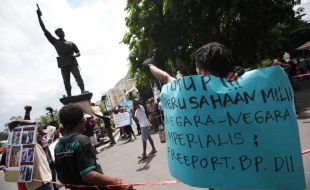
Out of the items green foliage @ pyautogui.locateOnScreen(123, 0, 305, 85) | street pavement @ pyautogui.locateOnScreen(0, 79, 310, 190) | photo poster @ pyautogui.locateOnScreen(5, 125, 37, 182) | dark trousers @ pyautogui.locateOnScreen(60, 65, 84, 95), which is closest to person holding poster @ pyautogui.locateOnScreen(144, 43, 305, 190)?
street pavement @ pyautogui.locateOnScreen(0, 79, 310, 190)

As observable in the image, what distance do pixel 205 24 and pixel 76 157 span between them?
52.0 feet

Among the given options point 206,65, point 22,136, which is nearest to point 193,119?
point 206,65

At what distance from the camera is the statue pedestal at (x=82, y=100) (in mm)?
14789

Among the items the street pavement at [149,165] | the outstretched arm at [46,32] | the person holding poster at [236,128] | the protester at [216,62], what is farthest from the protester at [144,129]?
the protester at [216,62]

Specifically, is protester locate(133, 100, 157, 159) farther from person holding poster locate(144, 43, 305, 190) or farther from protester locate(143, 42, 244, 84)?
protester locate(143, 42, 244, 84)

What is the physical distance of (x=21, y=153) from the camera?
514cm

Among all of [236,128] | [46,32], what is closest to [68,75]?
[46,32]

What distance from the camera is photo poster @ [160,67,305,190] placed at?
2.30 meters

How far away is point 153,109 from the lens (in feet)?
57.6

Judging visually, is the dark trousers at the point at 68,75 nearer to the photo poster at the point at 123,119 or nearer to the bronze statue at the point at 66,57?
the bronze statue at the point at 66,57

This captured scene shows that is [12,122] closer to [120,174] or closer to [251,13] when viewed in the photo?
[120,174]

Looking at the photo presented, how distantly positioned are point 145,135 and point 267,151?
7.61 metres

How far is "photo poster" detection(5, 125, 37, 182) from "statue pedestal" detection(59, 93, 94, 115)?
9529 mm

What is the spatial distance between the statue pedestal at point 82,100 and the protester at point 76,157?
11.9 metres
